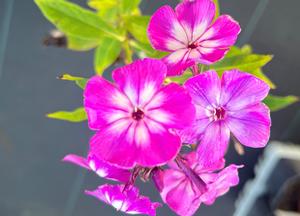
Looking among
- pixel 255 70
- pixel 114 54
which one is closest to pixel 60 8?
pixel 114 54

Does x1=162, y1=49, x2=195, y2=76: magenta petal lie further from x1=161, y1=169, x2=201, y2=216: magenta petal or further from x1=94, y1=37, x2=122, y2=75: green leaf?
x1=94, y1=37, x2=122, y2=75: green leaf

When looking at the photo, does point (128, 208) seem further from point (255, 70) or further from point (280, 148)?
point (280, 148)

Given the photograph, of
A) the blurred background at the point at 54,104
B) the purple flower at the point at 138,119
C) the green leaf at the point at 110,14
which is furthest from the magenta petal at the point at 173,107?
the blurred background at the point at 54,104

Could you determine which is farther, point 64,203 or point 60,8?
point 64,203

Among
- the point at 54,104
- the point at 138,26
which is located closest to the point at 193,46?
the point at 138,26

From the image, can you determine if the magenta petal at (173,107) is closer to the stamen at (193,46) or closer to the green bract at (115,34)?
the stamen at (193,46)

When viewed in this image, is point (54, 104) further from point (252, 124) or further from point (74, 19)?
point (252, 124)
